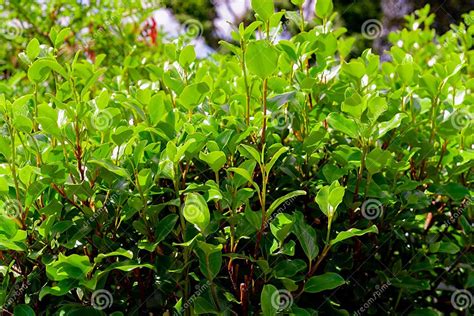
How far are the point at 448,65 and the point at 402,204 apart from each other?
0.48 meters

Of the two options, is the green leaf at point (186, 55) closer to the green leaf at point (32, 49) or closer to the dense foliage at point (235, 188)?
the dense foliage at point (235, 188)

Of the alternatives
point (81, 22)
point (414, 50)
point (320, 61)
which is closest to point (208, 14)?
point (81, 22)

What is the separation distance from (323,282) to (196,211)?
39cm

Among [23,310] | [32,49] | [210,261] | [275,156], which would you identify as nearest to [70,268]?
[23,310]

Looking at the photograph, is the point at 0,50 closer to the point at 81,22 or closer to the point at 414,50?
the point at 81,22

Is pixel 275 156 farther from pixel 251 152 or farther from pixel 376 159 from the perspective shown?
pixel 376 159

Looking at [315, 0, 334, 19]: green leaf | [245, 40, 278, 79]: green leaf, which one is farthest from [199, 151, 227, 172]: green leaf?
[315, 0, 334, 19]: green leaf

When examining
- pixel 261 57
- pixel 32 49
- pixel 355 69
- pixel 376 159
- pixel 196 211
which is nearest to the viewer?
pixel 196 211

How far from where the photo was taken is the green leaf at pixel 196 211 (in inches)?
51.5

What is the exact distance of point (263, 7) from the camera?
1.56 m

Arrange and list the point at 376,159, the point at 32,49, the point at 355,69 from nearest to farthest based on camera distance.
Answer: the point at 376,159
the point at 32,49
the point at 355,69

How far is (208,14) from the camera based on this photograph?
1692 cm

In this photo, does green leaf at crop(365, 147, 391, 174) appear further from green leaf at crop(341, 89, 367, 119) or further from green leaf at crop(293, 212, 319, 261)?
green leaf at crop(293, 212, 319, 261)

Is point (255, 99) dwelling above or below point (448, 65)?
below
